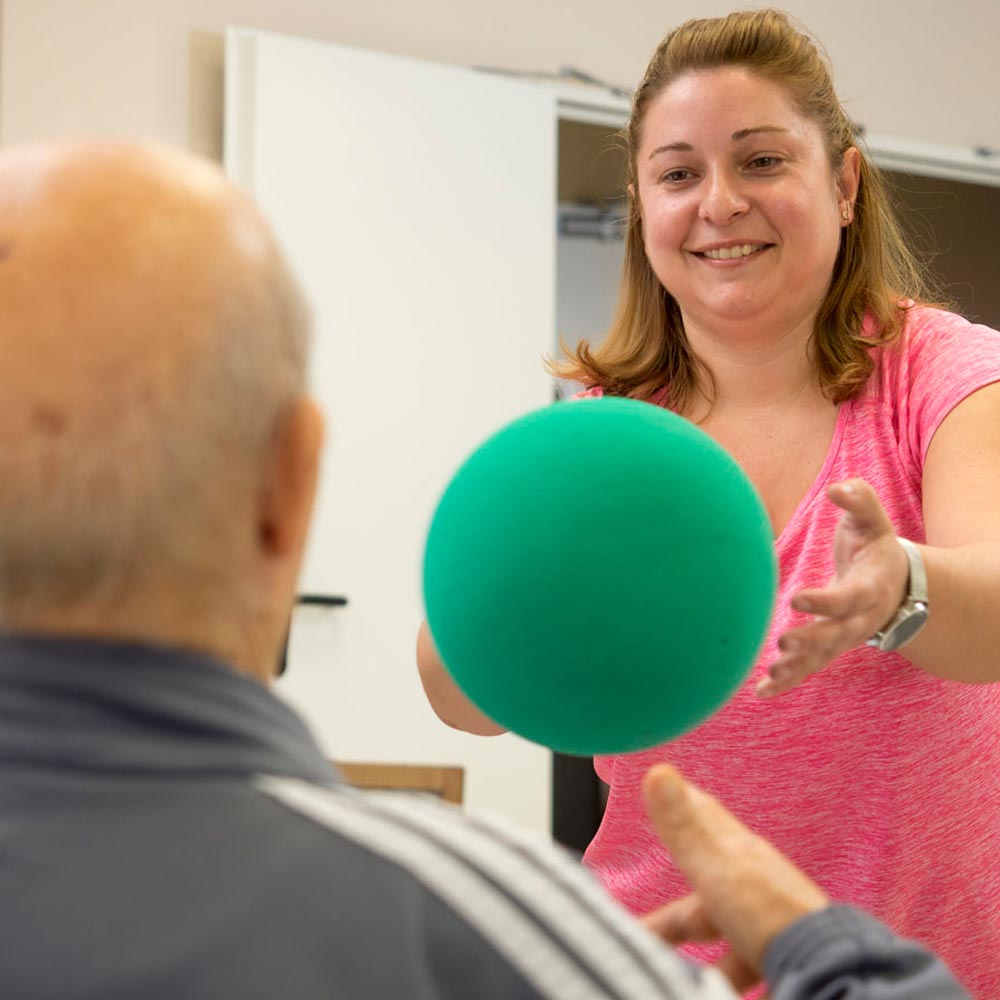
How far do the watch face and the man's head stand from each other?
67cm

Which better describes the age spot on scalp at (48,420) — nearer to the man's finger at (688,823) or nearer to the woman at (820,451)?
the man's finger at (688,823)

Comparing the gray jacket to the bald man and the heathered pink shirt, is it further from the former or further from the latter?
the heathered pink shirt

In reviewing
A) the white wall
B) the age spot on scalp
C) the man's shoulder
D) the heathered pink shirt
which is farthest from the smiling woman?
the white wall

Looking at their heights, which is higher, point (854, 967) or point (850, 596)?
point (850, 596)

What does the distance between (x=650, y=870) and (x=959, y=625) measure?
440mm

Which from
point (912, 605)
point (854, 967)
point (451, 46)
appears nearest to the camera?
point (854, 967)

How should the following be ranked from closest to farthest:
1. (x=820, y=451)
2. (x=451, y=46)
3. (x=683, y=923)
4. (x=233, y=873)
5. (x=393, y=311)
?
(x=233, y=873)
(x=683, y=923)
(x=820, y=451)
(x=393, y=311)
(x=451, y=46)

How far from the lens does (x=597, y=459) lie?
105cm

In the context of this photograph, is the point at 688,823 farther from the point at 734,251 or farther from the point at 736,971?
the point at 734,251

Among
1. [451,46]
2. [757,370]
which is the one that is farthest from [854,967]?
[451,46]

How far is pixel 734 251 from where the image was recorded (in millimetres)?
1609

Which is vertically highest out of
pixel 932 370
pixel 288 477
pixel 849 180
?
pixel 849 180

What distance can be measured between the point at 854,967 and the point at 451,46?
378cm

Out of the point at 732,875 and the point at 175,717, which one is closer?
the point at 175,717
